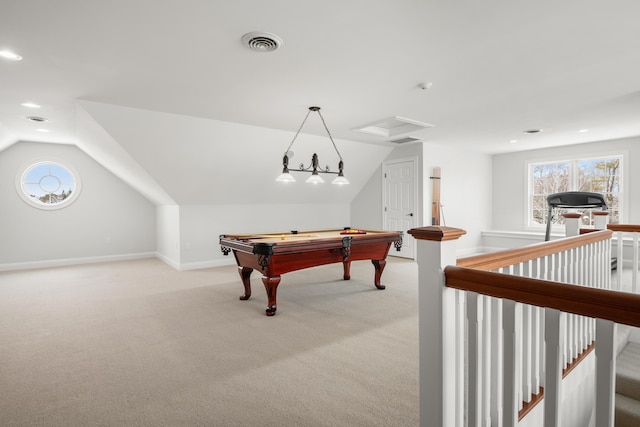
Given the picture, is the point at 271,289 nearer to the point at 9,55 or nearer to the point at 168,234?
the point at 9,55

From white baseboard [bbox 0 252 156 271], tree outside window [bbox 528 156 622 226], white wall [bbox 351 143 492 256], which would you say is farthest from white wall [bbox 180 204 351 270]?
tree outside window [bbox 528 156 622 226]

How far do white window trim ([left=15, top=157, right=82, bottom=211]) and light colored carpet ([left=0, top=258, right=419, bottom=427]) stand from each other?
232 centimetres

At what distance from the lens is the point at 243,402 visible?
200 cm

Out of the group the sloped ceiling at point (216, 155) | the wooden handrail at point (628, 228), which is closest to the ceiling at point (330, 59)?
the sloped ceiling at point (216, 155)

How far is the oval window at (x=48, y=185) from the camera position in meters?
6.30

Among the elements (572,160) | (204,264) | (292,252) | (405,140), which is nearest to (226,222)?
(204,264)

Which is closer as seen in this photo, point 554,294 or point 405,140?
point 554,294

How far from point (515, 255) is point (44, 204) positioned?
7934 millimetres

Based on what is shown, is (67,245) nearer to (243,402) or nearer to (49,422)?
(49,422)

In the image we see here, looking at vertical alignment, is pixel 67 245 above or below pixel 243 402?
above

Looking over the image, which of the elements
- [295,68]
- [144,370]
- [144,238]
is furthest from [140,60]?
[144,238]

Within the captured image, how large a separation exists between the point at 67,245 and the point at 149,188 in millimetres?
2238

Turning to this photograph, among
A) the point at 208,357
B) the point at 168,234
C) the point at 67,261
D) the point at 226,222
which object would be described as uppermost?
the point at 226,222

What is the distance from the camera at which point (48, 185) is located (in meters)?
6.53
